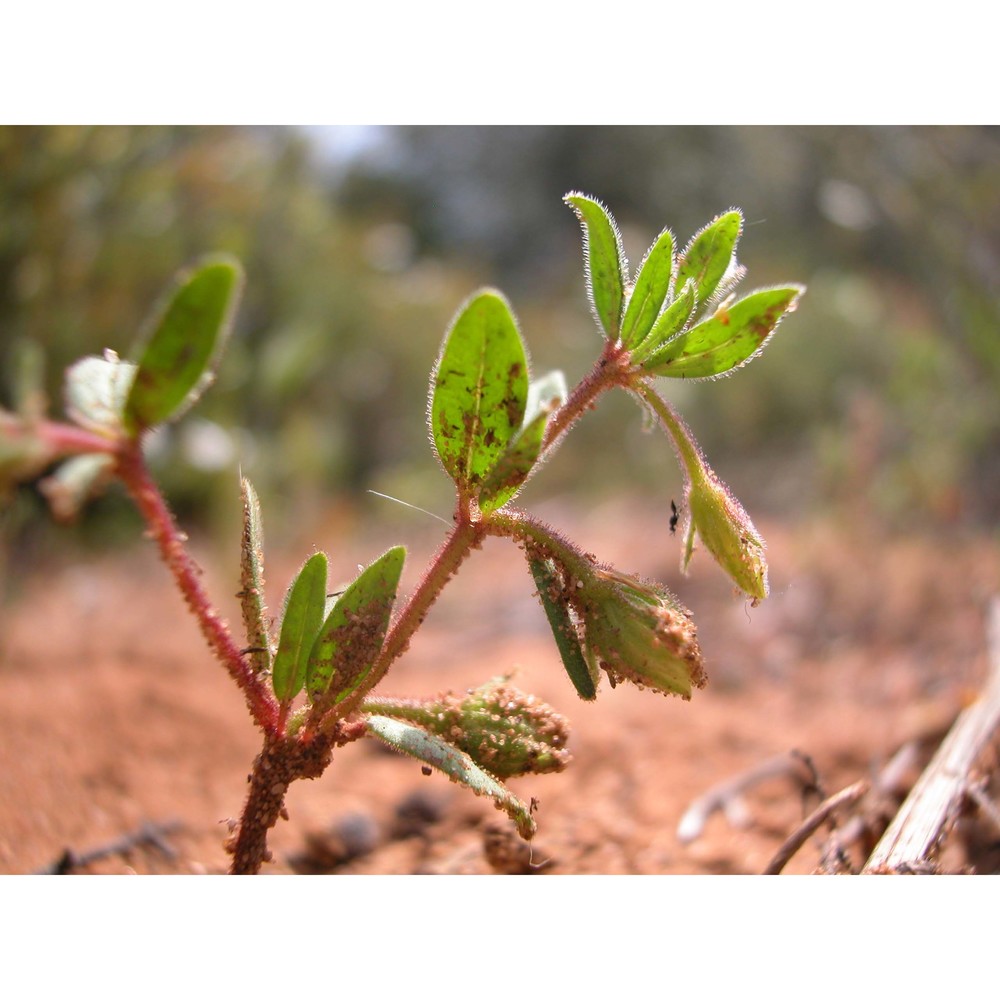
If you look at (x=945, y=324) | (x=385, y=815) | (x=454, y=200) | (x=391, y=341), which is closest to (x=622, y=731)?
(x=385, y=815)

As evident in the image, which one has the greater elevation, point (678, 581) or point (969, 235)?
point (969, 235)

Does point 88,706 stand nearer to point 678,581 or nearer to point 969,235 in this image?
point 678,581

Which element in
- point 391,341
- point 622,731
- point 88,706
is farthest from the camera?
point 391,341

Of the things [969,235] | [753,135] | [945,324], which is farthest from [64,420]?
[753,135]

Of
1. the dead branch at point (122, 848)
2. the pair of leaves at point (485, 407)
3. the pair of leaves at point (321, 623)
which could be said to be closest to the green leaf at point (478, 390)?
the pair of leaves at point (485, 407)

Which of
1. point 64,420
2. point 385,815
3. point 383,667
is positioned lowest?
point 385,815

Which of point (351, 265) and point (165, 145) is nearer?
point (165, 145)

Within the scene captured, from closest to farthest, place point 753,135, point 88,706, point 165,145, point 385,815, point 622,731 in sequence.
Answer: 1. point 385,815
2. point 88,706
3. point 622,731
4. point 165,145
5. point 753,135

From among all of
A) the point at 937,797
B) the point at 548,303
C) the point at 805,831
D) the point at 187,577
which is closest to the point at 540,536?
the point at 187,577

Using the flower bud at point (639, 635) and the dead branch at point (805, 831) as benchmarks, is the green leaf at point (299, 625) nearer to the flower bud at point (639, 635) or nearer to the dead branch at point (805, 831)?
the flower bud at point (639, 635)
